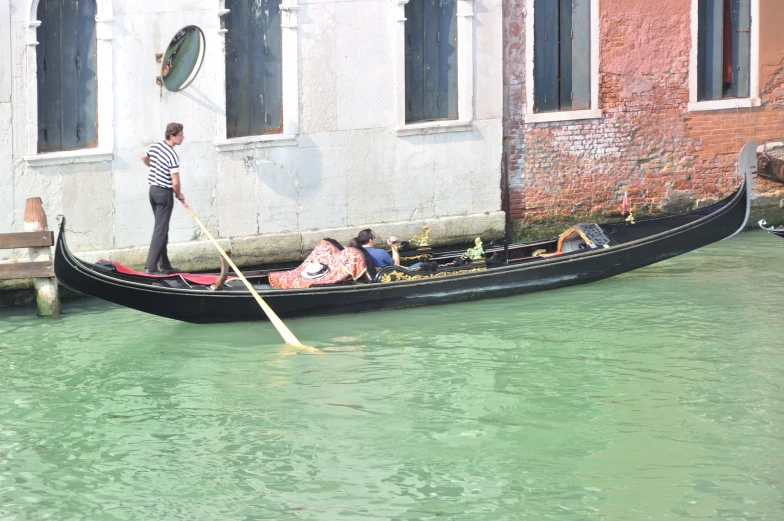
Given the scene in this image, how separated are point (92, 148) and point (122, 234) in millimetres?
637

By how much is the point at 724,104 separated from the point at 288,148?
4011mm

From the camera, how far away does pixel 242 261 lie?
A: 10.3 metres

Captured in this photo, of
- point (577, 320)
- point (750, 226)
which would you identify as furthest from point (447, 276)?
point (750, 226)

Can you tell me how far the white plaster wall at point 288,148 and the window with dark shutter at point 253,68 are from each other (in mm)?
160

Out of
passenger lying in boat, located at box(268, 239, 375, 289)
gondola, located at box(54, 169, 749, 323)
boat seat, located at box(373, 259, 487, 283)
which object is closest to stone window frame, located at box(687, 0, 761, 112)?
gondola, located at box(54, 169, 749, 323)

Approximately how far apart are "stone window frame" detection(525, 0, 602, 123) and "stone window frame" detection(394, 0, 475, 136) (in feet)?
1.77

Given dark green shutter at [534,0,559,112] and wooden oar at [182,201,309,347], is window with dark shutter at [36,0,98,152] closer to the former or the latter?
wooden oar at [182,201,309,347]

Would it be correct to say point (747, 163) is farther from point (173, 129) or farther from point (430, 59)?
point (173, 129)

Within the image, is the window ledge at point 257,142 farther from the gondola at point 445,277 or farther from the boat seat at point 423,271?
the boat seat at point 423,271

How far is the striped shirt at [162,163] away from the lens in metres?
9.46

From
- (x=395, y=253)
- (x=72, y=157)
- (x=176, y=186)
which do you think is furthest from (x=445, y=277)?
(x=72, y=157)

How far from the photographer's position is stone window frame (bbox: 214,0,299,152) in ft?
33.3

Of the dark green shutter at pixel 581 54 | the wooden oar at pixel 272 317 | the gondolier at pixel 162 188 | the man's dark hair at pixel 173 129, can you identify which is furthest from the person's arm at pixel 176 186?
the dark green shutter at pixel 581 54

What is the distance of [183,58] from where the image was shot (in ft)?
32.7
